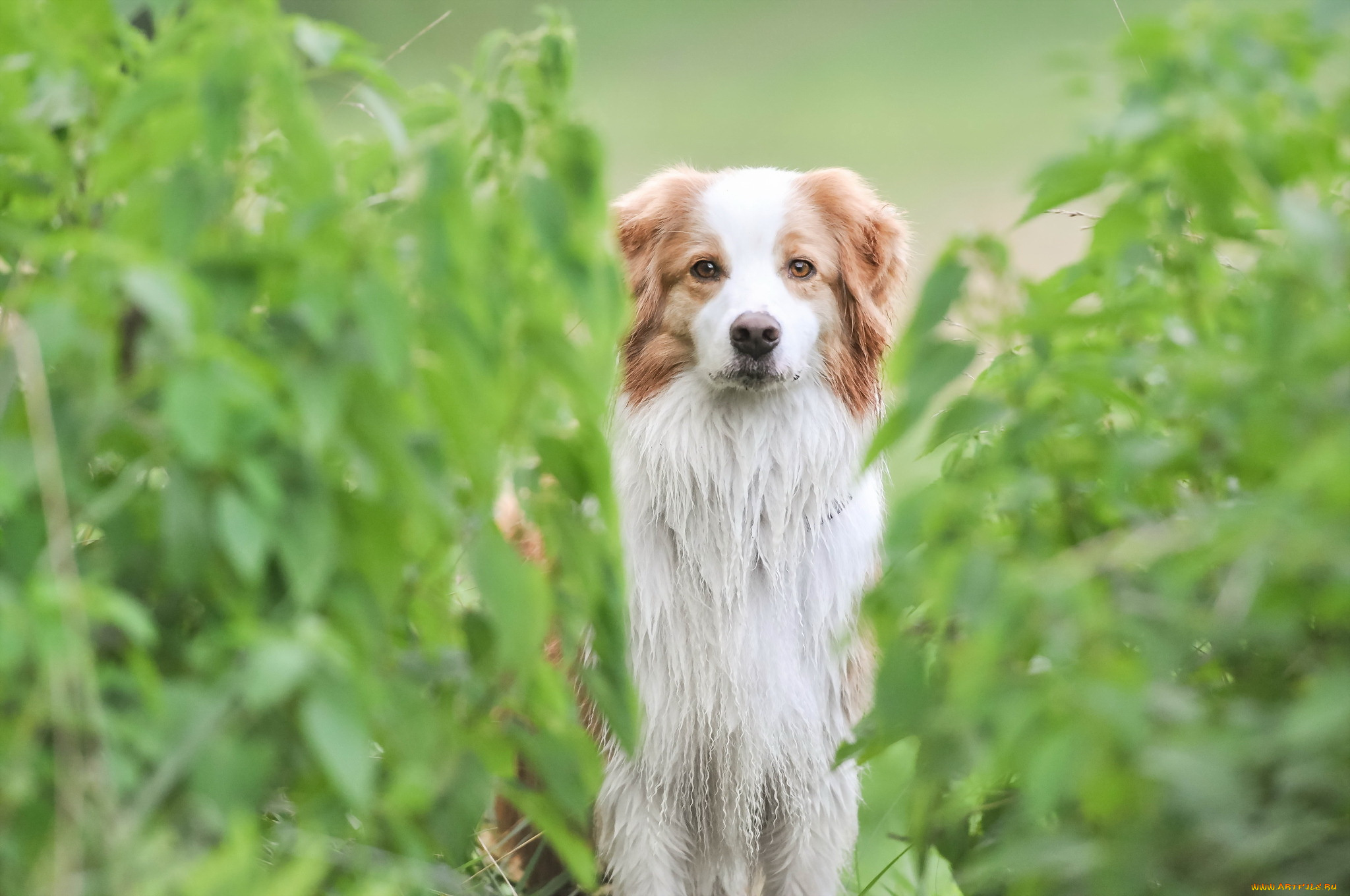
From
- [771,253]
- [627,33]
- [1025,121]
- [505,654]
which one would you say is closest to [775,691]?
[771,253]

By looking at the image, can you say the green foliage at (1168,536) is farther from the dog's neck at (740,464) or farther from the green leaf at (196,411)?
the dog's neck at (740,464)

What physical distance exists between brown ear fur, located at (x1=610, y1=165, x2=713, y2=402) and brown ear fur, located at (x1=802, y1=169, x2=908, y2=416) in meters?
0.32

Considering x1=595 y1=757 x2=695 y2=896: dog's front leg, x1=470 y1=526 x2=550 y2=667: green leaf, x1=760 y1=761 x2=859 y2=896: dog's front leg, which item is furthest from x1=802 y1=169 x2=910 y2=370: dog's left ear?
x1=470 y1=526 x2=550 y2=667: green leaf

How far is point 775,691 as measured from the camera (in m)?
3.11

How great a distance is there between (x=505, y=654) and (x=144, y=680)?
371 mm

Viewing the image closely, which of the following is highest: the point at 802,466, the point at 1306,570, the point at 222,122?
the point at 222,122

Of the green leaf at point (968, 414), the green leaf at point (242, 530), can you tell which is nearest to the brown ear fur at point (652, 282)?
the green leaf at point (968, 414)

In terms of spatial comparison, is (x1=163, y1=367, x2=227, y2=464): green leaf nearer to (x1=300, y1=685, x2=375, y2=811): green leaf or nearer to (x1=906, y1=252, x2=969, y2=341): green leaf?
(x1=300, y1=685, x2=375, y2=811): green leaf

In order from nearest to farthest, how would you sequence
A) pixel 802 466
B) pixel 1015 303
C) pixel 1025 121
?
pixel 1015 303 < pixel 802 466 < pixel 1025 121

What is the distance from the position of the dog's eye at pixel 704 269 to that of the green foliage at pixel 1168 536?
5.17ft

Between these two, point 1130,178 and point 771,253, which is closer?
point 1130,178

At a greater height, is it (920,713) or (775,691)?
(920,713)

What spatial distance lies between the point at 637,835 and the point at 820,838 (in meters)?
0.44

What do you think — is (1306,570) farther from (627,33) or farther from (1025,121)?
(627,33)
